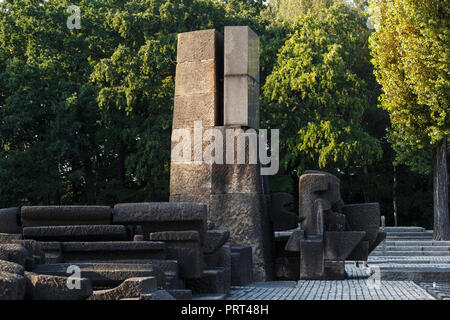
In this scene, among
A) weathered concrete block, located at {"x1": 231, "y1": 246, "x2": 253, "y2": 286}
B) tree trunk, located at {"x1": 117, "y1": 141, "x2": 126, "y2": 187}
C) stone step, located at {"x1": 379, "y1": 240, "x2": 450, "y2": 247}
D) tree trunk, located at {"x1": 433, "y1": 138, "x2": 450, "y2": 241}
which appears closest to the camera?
weathered concrete block, located at {"x1": 231, "y1": 246, "x2": 253, "y2": 286}

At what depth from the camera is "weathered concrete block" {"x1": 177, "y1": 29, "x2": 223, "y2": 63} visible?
12070 millimetres

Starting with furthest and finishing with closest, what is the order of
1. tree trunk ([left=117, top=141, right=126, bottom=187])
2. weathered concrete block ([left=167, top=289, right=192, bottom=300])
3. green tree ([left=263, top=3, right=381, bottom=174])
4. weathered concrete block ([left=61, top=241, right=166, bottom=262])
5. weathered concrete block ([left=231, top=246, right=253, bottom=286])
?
tree trunk ([left=117, top=141, right=126, bottom=187])
green tree ([left=263, top=3, right=381, bottom=174])
weathered concrete block ([left=231, top=246, right=253, bottom=286])
weathered concrete block ([left=61, top=241, right=166, bottom=262])
weathered concrete block ([left=167, top=289, right=192, bottom=300])

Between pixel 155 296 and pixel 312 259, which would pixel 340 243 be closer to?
pixel 312 259

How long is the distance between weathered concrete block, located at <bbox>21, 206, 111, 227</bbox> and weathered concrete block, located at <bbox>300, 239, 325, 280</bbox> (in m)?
4.31

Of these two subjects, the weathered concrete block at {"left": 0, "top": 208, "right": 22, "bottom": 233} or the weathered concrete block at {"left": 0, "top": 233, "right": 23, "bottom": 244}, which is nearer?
the weathered concrete block at {"left": 0, "top": 233, "right": 23, "bottom": 244}

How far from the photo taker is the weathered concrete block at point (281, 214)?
1193 cm

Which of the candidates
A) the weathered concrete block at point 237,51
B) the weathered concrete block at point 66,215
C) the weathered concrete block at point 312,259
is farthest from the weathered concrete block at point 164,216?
the weathered concrete block at point 237,51

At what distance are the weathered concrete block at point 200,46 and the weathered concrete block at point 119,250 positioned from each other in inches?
209

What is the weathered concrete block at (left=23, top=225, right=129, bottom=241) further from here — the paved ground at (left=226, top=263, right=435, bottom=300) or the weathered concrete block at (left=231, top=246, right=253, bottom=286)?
the weathered concrete block at (left=231, top=246, right=253, bottom=286)

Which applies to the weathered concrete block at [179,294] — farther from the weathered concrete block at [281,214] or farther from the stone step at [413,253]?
the stone step at [413,253]

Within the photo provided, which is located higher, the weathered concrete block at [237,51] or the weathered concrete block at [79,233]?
the weathered concrete block at [237,51]

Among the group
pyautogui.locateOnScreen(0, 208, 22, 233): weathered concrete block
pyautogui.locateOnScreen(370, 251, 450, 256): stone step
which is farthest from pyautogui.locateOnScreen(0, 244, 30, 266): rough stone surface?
pyautogui.locateOnScreen(370, 251, 450, 256): stone step

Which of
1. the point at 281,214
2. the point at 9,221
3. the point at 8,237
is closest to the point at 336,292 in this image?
the point at 281,214
